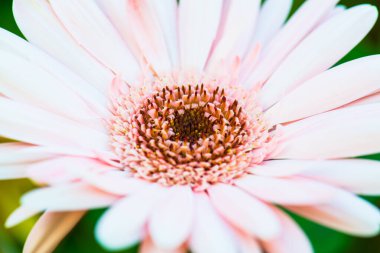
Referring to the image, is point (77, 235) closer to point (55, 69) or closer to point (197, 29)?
point (55, 69)

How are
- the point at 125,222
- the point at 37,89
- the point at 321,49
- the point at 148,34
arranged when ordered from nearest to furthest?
the point at 125,222 → the point at 37,89 → the point at 321,49 → the point at 148,34

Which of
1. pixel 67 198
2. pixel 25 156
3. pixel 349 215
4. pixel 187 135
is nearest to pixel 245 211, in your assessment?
pixel 349 215

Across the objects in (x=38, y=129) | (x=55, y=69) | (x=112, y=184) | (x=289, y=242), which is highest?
(x=55, y=69)

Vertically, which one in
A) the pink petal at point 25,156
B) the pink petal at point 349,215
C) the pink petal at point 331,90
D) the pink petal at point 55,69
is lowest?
the pink petal at point 349,215

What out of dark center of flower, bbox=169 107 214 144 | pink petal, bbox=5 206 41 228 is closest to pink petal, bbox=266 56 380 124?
dark center of flower, bbox=169 107 214 144

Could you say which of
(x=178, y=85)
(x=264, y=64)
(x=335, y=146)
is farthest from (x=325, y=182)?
(x=178, y=85)

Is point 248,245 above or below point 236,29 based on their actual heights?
below

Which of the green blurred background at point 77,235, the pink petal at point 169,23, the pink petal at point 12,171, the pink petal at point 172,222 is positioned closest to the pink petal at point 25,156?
the pink petal at point 12,171

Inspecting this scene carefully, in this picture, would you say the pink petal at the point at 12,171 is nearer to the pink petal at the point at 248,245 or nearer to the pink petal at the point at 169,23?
the pink petal at the point at 248,245
